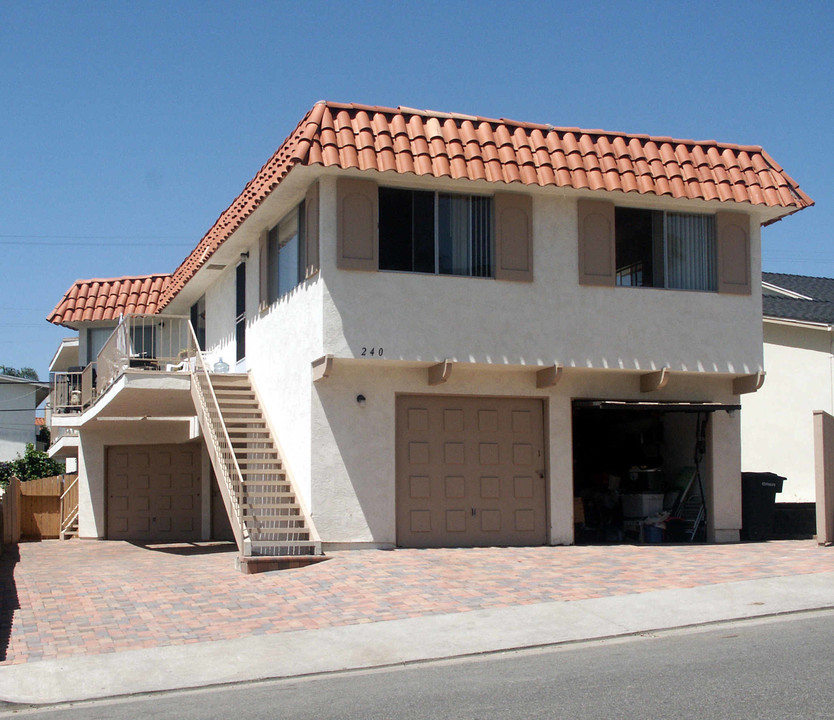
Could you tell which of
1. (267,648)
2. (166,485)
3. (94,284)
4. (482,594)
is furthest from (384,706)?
(94,284)

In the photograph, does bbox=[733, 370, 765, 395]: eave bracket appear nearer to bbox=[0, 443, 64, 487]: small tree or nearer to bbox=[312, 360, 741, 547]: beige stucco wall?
bbox=[312, 360, 741, 547]: beige stucco wall

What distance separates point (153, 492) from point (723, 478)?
13.5 metres

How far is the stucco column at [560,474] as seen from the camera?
15852 millimetres

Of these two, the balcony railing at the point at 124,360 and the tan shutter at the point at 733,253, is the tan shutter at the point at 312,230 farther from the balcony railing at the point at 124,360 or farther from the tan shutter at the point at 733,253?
the tan shutter at the point at 733,253

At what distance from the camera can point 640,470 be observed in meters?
18.1

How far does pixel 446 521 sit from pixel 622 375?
3740 mm

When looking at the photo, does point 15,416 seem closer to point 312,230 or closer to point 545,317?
point 312,230

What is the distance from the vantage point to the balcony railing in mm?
18578

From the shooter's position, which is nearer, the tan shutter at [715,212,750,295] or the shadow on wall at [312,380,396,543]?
the shadow on wall at [312,380,396,543]

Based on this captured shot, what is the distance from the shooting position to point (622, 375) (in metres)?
16.4

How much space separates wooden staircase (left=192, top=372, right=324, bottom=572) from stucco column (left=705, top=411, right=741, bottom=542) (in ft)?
22.3

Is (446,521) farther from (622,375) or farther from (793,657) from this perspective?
(793,657)

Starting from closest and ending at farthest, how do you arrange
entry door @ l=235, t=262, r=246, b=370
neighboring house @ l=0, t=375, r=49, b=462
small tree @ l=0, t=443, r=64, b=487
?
1. entry door @ l=235, t=262, r=246, b=370
2. small tree @ l=0, t=443, r=64, b=487
3. neighboring house @ l=0, t=375, r=49, b=462

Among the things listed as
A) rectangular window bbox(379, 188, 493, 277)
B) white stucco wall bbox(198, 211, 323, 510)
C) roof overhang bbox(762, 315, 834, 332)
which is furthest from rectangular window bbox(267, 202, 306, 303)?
roof overhang bbox(762, 315, 834, 332)
